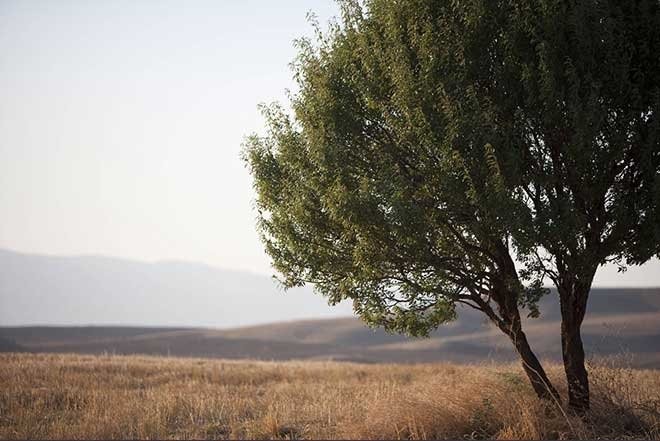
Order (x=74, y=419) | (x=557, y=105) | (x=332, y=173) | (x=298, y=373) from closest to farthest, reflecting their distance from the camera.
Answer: (x=557, y=105) → (x=332, y=173) → (x=74, y=419) → (x=298, y=373)

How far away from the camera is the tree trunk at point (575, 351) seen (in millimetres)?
14547

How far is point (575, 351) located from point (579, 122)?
5.44 metres

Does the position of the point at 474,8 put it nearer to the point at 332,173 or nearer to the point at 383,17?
the point at 383,17

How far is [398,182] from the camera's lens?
13477mm

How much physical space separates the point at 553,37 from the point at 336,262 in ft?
22.1

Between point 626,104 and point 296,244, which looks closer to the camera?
point 626,104

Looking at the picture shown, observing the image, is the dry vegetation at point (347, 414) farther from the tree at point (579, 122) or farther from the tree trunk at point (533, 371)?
the tree at point (579, 122)

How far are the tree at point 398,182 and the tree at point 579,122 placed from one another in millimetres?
607

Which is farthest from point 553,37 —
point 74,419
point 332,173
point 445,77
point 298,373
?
point 298,373

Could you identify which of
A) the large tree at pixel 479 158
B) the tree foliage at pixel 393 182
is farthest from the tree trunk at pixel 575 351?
the tree foliage at pixel 393 182

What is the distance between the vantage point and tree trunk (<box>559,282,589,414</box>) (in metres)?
14.5

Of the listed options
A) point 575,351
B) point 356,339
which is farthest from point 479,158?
point 356,339

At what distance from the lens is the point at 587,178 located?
13445mm

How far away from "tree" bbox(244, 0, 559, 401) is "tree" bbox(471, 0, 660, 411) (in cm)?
61
